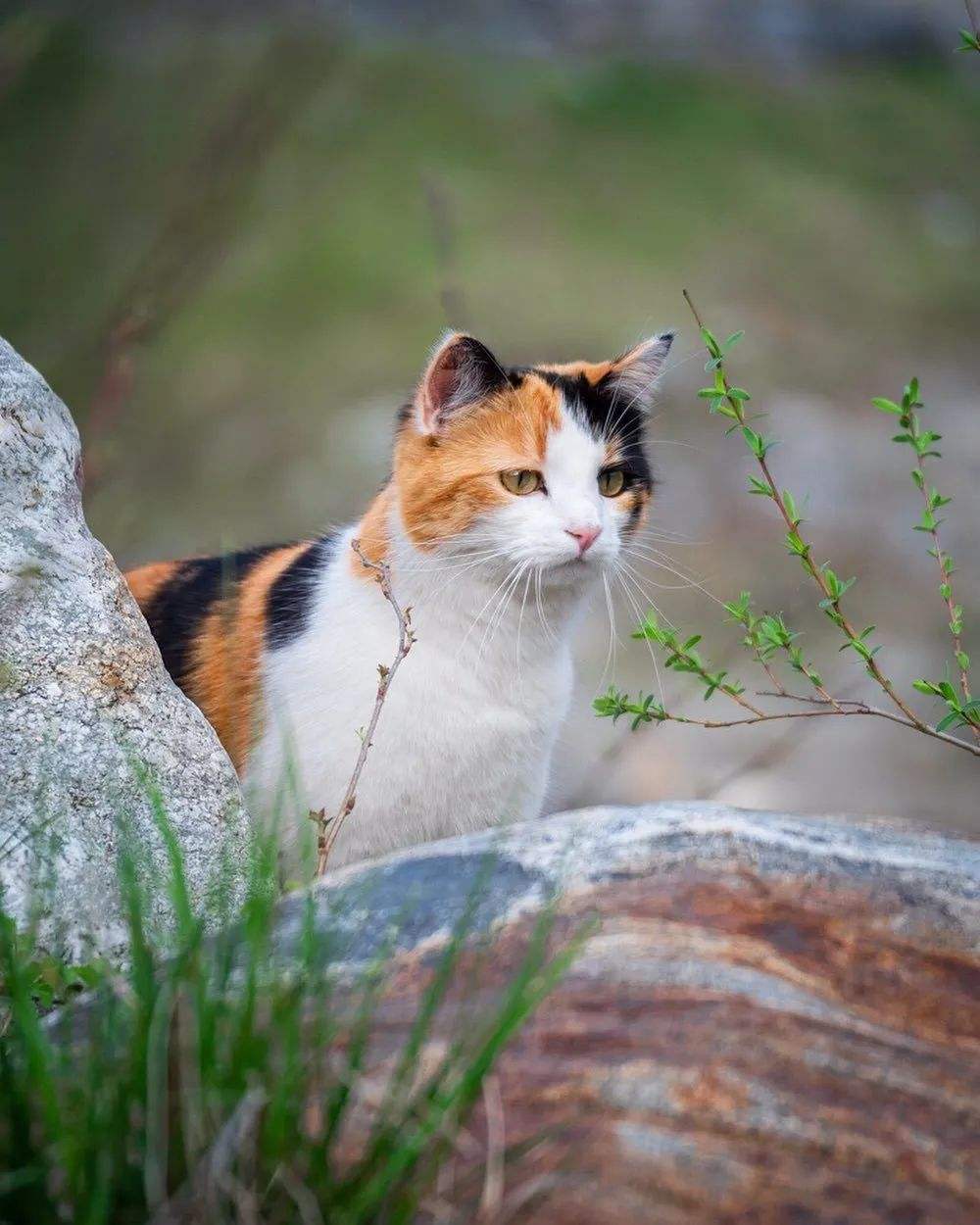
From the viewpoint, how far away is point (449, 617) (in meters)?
2.41

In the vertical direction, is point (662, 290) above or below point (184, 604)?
above

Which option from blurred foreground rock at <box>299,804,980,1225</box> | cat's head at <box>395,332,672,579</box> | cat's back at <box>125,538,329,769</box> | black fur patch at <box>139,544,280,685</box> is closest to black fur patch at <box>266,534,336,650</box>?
cat's back at <box>125,538,329,769</box>

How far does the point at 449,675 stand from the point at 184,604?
0.61 meters

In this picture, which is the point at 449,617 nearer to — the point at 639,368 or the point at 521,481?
the point at 521,481

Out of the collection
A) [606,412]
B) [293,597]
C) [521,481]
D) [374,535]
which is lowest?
[293,597]

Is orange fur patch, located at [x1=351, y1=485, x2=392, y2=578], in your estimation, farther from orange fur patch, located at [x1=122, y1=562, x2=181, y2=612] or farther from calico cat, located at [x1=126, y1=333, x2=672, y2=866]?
orange fur patch, located at [x1=122, y1=562, x2=181, y2=612]

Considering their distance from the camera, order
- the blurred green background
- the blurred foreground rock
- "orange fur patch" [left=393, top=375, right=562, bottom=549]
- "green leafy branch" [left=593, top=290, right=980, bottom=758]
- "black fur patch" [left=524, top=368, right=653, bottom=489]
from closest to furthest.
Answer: the blurred foreground rock, "green leafy branch" [left=593, top=290, right=980, bottom=758], "orange fur patch" [left=393, top=375, right=562, bottom=549], "black fur patch" [left=524, top=368, right=653, bottom=489], the blurred green background

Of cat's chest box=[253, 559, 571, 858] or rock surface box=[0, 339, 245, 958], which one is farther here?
cat's chest box=[253, 559, 571, 858]

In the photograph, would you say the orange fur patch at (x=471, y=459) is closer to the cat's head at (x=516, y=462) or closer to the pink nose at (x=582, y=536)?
the cat's head at (x=516, y=462)

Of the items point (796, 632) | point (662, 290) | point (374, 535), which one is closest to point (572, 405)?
point (374, 535)

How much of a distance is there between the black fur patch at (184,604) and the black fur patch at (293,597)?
0.11 m

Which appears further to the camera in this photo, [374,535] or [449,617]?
[374,535]

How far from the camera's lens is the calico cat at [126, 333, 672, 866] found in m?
2.31

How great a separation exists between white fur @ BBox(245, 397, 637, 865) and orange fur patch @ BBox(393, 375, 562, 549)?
3 centimetres
